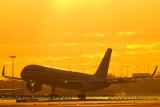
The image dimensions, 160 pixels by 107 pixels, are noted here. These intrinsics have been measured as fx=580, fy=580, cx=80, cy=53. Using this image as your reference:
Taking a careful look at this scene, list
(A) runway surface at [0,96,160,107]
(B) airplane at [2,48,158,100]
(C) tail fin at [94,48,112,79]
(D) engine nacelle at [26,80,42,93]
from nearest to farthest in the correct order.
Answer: (A) runway surface at [0,96,160,107]
(B) airplane at [2,48,158,100]
(D) engine nacelle at [26,80,42,93]
(C) tail fin at [94,48,112,79]

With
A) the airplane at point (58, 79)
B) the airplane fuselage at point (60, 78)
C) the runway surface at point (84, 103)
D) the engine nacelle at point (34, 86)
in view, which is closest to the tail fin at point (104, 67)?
the airplane at point (58, 79)

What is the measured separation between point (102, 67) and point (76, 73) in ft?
40.3

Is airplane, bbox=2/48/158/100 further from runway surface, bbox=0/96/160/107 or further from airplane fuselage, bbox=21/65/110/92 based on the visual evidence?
runway surface, bbox=0/96/160/107

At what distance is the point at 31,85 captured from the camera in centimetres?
13962

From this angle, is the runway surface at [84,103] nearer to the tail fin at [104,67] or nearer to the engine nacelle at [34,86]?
the engine nacelle at [34,86]

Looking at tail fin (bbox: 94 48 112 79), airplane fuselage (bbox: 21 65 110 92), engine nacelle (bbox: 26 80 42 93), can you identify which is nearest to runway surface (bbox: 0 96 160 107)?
airplane fuselage (bbox: 21 65 110 92)

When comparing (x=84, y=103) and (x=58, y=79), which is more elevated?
(x=58, y=79)

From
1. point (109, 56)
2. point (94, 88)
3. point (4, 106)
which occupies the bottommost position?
point (4, 106)

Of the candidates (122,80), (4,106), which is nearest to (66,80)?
(122,80)

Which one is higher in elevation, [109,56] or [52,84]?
[109,56]

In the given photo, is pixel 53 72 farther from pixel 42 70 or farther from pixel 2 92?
pixel 2 92

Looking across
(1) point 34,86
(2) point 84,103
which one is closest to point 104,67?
(1) point 34,86

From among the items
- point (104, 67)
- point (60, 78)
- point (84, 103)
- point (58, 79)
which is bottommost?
point (84, 103)

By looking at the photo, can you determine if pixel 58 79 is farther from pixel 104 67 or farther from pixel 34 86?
pixel 104 67
